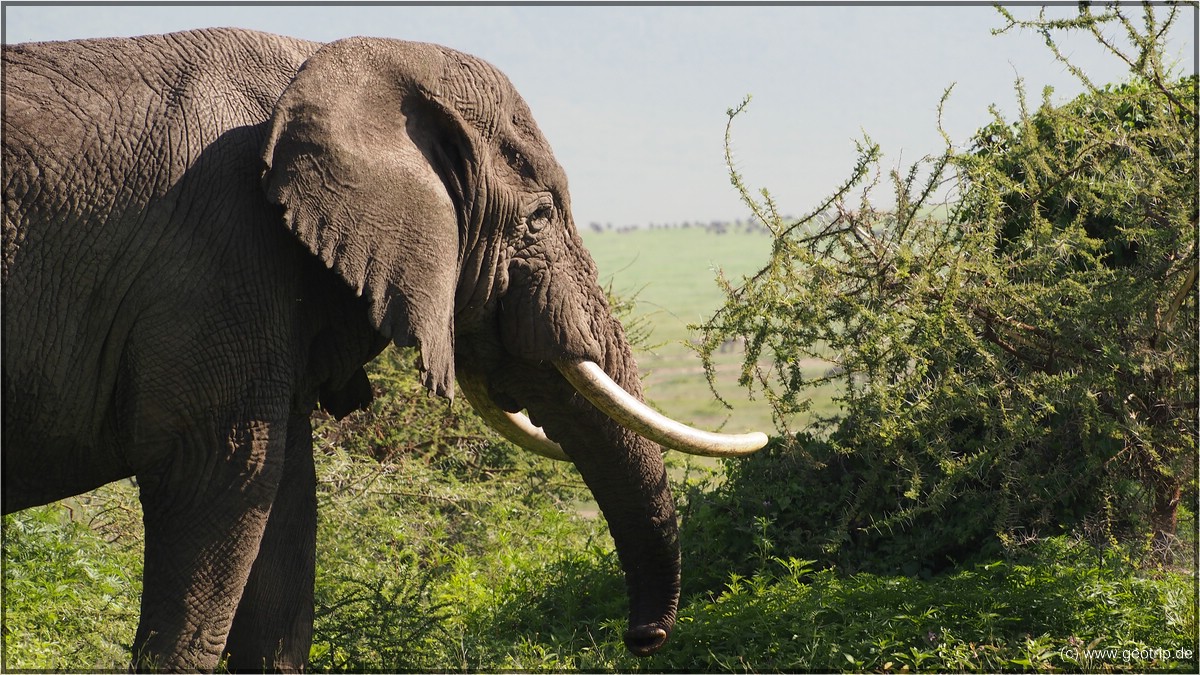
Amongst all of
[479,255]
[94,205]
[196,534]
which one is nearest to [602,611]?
[479,255]

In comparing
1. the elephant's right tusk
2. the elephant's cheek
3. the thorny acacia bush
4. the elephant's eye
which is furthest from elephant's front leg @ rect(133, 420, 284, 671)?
the thorny acacia bush

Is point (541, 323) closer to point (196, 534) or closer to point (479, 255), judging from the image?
point (479, 255)

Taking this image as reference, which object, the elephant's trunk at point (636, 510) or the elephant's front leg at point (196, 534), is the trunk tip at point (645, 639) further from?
the elephant's front leg at point (196, 534)

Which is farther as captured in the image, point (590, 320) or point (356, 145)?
point (590, 320)

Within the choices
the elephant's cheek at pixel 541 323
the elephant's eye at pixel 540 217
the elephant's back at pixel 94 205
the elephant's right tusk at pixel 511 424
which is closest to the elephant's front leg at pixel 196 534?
the elephant's back at pixel 94 205

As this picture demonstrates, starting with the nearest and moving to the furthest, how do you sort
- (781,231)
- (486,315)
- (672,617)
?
(486,315), (672,617), (781,231)

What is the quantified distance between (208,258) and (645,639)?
2.50 meters

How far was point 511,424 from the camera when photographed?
247 inches

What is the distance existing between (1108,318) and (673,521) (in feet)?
7.03

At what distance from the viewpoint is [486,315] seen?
564 centimetres

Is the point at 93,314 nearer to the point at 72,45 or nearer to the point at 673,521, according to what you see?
the point at 72,45

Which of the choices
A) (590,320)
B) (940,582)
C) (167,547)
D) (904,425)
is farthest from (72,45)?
(940,582)

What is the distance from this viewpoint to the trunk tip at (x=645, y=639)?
5961 millimetres

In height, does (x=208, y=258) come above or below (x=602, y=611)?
above
